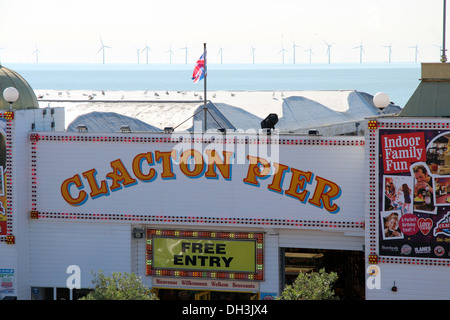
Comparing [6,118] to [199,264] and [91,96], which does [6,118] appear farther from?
[91,96]

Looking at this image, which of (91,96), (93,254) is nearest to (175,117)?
(91,96)

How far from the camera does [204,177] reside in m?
30.4

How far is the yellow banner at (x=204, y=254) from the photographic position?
30.5 meters

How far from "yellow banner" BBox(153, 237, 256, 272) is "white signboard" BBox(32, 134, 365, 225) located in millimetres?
1036

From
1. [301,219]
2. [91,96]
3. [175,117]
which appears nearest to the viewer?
[301,219]

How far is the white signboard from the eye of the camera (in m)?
29.4

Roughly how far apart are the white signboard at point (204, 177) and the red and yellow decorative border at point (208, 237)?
2.30ft

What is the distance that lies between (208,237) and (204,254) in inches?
26.2

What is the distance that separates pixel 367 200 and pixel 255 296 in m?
5.56

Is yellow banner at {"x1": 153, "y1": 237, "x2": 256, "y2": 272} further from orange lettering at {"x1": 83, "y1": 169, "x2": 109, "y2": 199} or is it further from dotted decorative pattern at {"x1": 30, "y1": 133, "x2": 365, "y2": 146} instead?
dotted decorative pattern at {"x1": 30, "y1": 133, "x2": 365, "y2": 146}

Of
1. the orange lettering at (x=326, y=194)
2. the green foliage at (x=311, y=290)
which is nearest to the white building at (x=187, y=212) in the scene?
the orange lettering at (x=326, y=194)

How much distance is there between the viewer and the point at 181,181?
100 ft

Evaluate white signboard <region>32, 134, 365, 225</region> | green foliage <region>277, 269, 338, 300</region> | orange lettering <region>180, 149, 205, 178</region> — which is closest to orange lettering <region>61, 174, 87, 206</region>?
white signboard <region>32, 134, 365, 225</region>

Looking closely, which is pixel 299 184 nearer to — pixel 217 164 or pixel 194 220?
pixel 217 164
